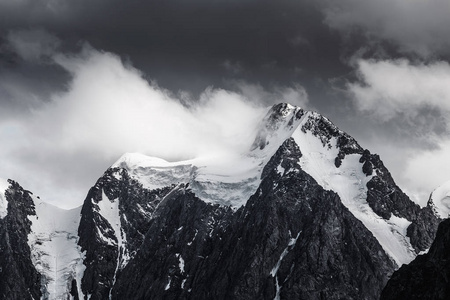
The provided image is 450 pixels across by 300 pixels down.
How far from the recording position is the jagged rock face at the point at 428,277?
149 meters

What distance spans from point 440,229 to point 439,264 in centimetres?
1153

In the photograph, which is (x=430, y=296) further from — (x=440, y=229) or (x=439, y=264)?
(x=440, y=229)

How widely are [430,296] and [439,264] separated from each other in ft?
29.0

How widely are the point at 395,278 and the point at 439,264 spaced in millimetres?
20651

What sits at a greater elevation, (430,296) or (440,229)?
(440,229)

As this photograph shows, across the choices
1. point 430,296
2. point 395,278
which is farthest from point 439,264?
point 395,278

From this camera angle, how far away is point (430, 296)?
5891 inches

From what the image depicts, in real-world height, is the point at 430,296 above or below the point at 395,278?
below

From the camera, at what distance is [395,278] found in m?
175

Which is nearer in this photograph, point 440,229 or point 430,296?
point 430,296

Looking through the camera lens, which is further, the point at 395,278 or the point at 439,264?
the point at 395,278

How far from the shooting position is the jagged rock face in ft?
488

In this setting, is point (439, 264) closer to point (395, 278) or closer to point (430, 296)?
point (430, 296)

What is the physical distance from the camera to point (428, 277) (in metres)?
158
